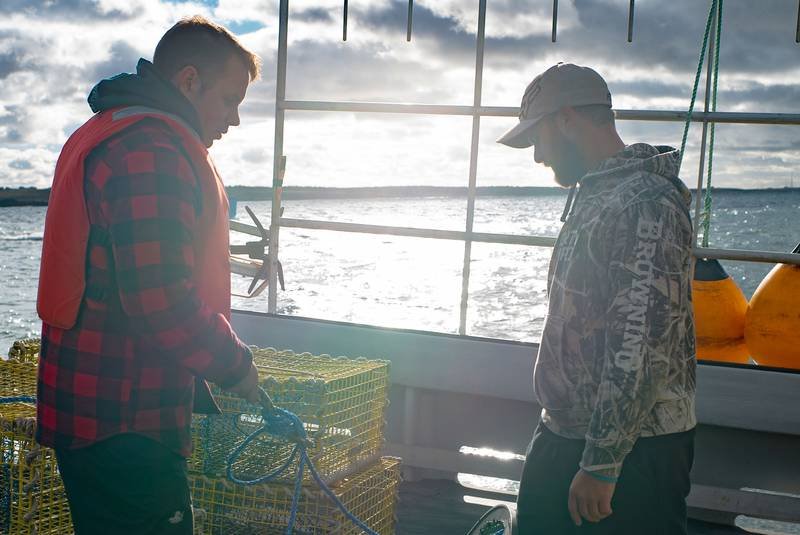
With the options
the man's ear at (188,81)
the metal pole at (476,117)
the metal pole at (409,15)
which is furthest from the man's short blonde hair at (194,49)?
the metal pole at (409,15)

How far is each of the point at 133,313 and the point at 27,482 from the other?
1566mm

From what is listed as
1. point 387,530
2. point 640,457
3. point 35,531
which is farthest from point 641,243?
point 35,531

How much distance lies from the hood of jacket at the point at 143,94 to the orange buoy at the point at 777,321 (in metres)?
3.46

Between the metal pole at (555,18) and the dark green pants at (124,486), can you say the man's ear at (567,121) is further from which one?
the metal pole at (555,18)

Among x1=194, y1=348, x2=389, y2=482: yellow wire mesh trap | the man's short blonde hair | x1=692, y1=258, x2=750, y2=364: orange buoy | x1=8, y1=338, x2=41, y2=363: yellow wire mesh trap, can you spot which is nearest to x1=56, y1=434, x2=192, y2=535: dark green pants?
the man's short blonde hair

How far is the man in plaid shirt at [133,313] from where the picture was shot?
1.86m

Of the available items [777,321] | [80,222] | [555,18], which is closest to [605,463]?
[80,222]

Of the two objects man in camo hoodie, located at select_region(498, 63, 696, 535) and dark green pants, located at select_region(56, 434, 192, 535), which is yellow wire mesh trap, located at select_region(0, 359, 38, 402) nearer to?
dark green pants, located at select_region(56, 434, 192, 535)

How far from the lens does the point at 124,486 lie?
76.4 inches

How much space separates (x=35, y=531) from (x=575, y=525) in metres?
1.93

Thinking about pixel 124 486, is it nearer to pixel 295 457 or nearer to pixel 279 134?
pixel 295 457

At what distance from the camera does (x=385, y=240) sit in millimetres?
48906

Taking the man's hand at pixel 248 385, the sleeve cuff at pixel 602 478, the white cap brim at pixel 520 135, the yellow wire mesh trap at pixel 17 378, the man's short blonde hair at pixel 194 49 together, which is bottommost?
the yellow wire mesh trap at pixel 17 378

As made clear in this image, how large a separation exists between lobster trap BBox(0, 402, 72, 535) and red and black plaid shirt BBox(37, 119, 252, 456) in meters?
1.21
